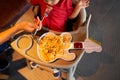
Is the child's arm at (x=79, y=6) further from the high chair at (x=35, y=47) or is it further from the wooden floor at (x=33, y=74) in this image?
the wooden floor at (x=33, y=74)

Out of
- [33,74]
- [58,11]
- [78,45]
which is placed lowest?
[33,74]

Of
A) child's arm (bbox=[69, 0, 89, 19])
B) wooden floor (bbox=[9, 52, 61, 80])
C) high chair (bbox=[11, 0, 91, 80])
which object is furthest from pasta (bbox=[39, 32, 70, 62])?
wooden floor (bbox=[9, 52, 61, 80])

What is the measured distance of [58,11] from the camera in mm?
1050

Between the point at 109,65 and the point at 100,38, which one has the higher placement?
the point at 100,38

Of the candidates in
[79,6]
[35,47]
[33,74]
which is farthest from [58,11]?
[33,74]

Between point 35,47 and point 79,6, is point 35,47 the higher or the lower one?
the lower one

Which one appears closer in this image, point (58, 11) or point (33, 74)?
point (58, 11)

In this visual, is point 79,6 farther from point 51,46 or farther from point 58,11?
point 51,46

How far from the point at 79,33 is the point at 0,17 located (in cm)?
43

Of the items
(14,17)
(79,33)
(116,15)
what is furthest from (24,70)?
(116,15)

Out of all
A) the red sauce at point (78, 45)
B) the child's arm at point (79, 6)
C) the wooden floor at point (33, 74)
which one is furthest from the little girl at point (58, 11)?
the wooden floor at point (33, 74)

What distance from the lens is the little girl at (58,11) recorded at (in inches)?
40.2

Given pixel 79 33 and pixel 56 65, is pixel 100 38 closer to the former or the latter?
pixel 79 33

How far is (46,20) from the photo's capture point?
1075 millimetres
